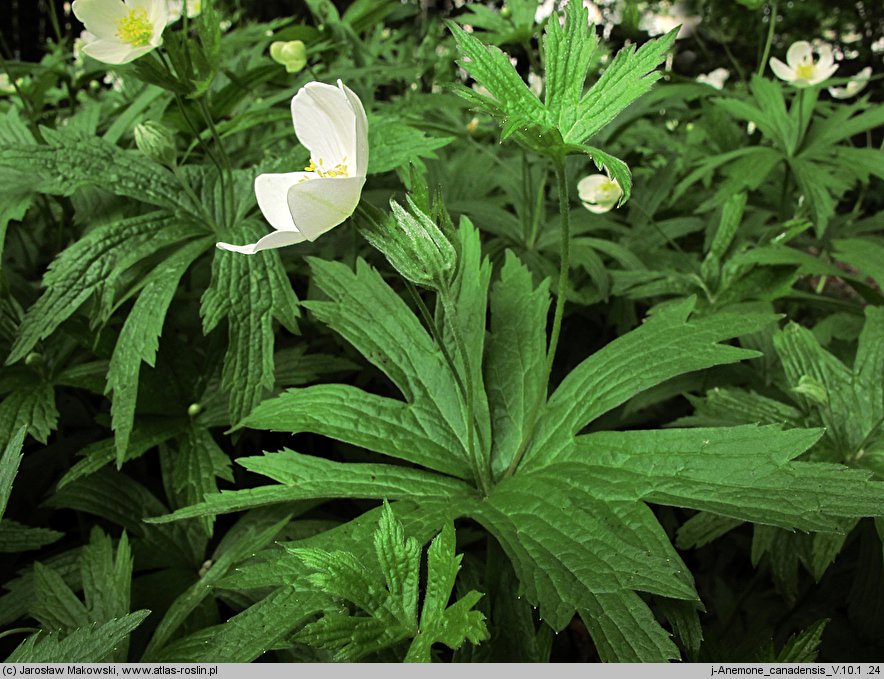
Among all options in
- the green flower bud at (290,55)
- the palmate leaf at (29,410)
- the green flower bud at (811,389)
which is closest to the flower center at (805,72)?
the green flower bud at (811,389)

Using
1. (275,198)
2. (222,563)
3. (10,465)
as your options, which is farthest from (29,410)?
(275,198)

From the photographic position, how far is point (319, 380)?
158 cm

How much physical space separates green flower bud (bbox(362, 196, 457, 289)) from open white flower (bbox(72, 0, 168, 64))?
0.74 m

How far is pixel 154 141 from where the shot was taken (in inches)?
54.2

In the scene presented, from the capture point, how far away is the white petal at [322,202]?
2.86ft

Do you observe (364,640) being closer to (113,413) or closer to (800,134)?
(113,413)

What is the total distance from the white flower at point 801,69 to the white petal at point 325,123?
1.58 metres

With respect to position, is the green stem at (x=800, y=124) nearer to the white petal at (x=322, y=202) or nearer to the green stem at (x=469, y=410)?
the green stem at (x=469, y=410)

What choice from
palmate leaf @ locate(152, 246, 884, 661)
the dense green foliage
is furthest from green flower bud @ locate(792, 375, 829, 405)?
palmate leaf @ locate(152, 246, 884, 661)

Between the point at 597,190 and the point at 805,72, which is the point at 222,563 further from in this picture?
the point at 805,72

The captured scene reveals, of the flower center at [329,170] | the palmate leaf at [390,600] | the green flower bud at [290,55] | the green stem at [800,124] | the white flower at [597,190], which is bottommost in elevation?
the palmate leaf at [390,600]

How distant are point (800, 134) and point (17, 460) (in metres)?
2.14

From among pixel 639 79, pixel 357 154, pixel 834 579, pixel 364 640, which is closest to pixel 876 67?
pixel 834 579

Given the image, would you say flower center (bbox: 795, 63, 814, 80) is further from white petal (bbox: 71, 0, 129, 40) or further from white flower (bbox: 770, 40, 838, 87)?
white petal (bbox: 71, 0, 129, 40)
